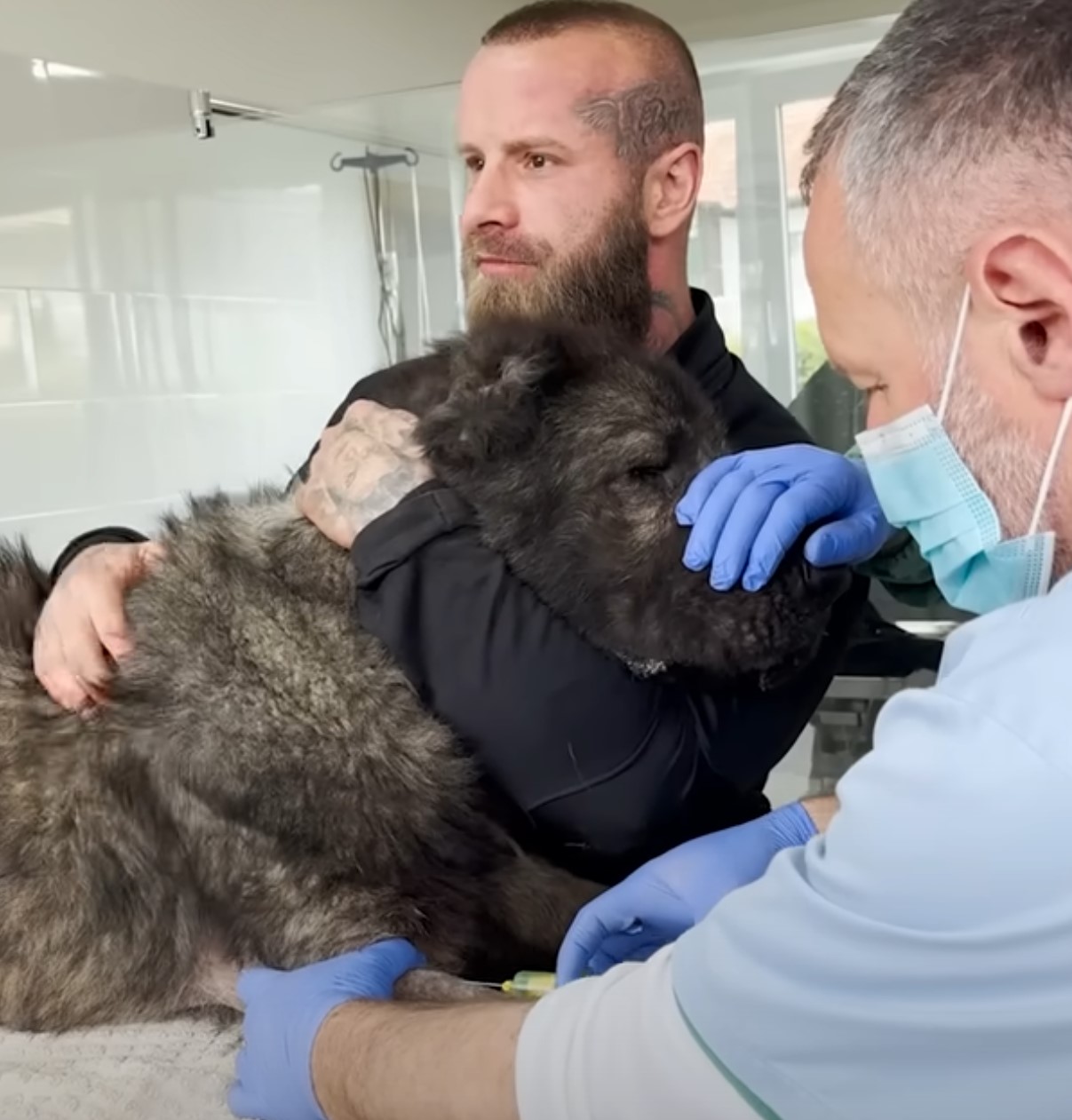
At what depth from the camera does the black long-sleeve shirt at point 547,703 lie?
1.45 metres

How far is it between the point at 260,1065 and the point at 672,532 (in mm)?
781

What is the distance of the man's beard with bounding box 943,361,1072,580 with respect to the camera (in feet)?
3.18

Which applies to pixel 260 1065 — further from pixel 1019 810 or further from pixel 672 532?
pixel 1019 810

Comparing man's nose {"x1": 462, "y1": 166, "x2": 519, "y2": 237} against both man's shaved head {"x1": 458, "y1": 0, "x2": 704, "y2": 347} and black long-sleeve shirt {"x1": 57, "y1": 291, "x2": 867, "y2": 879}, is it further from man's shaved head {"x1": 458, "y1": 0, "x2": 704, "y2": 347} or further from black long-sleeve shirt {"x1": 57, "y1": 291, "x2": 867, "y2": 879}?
black long-sleeve shirt {"x1": 57, "y1": 291, "x2": 867, "y2": 879}

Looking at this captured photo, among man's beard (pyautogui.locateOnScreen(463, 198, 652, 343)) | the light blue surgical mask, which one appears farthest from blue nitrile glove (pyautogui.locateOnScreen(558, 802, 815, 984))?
man's beard (pyautogui.locateOnScreen(463, 198, 652, 343))

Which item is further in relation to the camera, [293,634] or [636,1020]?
[293,634]

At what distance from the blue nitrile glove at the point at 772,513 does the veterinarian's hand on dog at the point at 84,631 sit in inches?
30.3

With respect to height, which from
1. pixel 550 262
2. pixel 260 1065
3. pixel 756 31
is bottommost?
pixel 260 1065

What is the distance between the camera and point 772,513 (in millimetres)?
1465

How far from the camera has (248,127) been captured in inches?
142

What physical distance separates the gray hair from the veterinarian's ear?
1098 millimetres

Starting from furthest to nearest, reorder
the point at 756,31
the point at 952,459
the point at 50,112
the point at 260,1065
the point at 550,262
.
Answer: the point at 756,31 < the point at 50,112 < the point at 550,262 < the point at 260,1065 < the point at 952,459

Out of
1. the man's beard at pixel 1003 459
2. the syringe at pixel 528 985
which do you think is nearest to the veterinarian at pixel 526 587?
the syringe at pixel 528 985

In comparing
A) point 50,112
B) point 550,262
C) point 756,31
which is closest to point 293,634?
point 550,262
